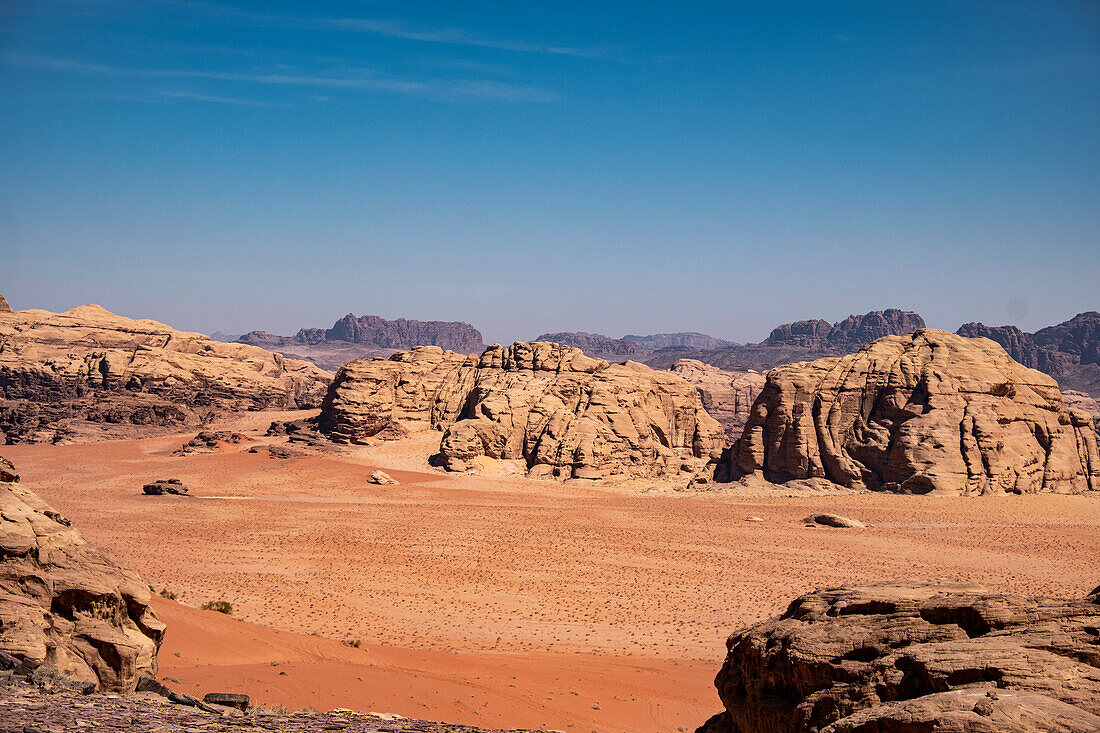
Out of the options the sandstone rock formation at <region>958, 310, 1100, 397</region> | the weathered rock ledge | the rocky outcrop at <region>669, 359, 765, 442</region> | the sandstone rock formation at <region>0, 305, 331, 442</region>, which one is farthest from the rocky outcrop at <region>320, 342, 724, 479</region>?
the sandstone rock formation at <region>958, 310, 1100, 397</region>

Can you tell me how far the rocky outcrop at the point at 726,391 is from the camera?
77.6 metres

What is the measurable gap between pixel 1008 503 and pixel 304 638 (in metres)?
33.2

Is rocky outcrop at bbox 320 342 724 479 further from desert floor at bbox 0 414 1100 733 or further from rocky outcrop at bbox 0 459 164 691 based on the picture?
rocky outcrop at bbox 0 459 164 691

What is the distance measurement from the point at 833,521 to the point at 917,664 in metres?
27.3

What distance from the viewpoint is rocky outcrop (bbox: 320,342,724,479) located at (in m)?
48.2

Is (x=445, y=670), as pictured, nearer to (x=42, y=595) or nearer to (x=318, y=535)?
(x=42, y=595)

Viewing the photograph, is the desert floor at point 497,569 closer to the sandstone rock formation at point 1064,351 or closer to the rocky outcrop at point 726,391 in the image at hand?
the rocky outcrop at point 726,391

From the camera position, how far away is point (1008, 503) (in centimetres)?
3662

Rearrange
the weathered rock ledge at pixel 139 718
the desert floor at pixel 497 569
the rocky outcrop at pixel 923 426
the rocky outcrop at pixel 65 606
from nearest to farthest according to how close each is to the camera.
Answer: the weathered rock ledge at pixel 139 718, the rocky outcrop at pixel 65 606, the desert floor at pixel 497 569, the rocky outcrop at pixel 923 426

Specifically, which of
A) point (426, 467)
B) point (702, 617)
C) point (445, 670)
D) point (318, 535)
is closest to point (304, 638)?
point (445, 670)

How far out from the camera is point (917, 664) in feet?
25.1

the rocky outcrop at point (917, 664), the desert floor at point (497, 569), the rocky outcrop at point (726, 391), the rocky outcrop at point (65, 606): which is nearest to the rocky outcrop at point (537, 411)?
the desert floor at point (497, 569)

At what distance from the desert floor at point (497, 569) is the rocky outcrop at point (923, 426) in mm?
2246

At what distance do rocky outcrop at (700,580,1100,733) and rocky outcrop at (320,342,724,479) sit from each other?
3624 cm
